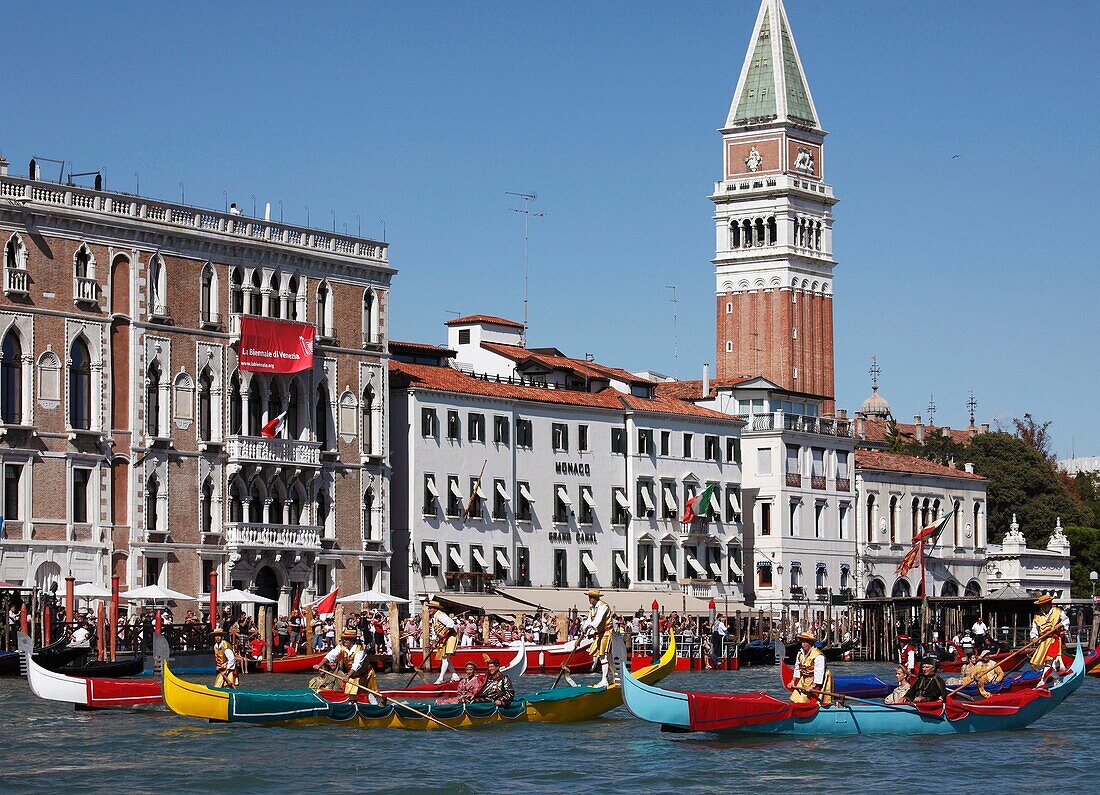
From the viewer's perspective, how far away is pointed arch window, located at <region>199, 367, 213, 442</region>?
83.9 metres

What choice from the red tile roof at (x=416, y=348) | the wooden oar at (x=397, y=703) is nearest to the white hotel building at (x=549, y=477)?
the red tile roof at (x=416, y=348)

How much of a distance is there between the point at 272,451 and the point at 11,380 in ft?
34.7

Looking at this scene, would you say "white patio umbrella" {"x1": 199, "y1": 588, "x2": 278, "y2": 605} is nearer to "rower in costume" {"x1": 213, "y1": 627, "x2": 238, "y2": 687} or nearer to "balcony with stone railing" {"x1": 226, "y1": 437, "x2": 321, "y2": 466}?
"balcony with stone railing" {"x1": 226, "y1": 437, "x2": 321, "y2": 466}

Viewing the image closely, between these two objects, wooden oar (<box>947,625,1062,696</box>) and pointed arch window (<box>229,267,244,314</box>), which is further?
pointed arch window (<box>229,267,244,314</box>)

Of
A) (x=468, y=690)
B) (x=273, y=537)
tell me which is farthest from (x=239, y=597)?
(x=468, y=690)

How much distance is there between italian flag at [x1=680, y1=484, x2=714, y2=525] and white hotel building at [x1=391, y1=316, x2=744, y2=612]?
29 cm

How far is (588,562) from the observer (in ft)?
321

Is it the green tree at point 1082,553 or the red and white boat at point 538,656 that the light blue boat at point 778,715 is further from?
the green tree at point 1082,553

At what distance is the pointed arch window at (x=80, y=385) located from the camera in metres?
79.9

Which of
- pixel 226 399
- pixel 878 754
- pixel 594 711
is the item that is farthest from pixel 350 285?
pixel 878 754

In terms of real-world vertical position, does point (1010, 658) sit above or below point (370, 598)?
below

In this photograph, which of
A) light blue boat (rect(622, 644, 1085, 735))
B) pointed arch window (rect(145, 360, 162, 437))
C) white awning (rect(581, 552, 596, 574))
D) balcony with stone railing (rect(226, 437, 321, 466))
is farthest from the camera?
white awning (rect(581, 552, 596, 574))

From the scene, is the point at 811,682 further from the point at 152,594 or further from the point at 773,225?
the point at 773,225

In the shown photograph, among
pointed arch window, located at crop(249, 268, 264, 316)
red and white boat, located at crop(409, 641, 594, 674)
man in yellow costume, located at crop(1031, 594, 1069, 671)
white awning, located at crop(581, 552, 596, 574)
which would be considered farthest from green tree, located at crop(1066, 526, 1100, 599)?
man in yellow costume, located at crop(1031, 594, 1069, 671)
